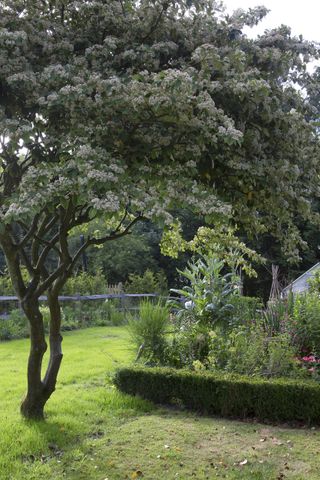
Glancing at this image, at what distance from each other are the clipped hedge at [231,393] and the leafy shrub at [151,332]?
37.5 inches

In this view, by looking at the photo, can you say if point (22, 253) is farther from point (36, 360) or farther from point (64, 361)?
point (64, 361)

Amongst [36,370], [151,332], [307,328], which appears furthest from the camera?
[151,332]

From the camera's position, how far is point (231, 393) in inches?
221

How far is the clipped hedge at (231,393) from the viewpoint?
5.41 meters

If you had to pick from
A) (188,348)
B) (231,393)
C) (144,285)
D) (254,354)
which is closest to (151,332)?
(188,348)

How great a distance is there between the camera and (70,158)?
11.2 ft

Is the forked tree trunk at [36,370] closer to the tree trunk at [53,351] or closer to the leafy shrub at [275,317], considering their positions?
the tree trunk at [53,351]

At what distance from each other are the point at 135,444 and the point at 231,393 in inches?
53.0

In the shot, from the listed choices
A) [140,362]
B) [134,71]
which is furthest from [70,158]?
[140,362]

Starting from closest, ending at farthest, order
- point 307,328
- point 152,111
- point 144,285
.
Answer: point 152,111 < point 307,328 < point 144,285

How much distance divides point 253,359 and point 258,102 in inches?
142

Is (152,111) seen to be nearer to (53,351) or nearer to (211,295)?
(53,351)

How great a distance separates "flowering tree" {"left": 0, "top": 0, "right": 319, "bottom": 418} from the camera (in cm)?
315

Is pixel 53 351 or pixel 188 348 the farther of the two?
pixel 188 348
